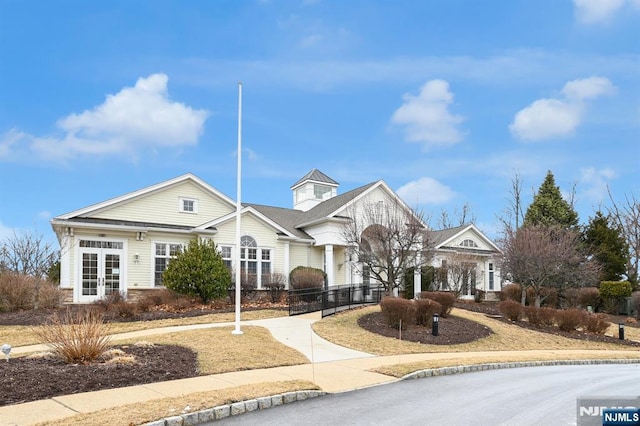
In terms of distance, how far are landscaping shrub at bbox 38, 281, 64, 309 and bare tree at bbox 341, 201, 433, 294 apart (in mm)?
12762

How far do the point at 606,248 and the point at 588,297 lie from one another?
22.7 ft

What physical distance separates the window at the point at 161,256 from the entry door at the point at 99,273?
69.6 inches

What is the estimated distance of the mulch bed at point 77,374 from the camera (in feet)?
28.4

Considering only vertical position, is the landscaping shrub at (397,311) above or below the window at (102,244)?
below

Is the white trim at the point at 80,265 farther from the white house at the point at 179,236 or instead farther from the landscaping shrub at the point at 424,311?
the landscaping shrub at the point at 424,311

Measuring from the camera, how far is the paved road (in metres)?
7.52

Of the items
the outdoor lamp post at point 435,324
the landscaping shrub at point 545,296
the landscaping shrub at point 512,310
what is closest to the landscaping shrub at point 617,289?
the landscaping shrub at point 545,296

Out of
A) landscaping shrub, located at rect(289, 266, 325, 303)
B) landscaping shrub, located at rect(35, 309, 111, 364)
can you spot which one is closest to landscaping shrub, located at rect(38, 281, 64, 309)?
landscaping shrub, located at rect(289, 266, 325, 303)

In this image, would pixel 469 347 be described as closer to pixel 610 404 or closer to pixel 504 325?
pixel 504 325

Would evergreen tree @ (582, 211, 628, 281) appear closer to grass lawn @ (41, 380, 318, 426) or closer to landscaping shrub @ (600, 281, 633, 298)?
landscaping shrub @ (600, 281, 633, 298)

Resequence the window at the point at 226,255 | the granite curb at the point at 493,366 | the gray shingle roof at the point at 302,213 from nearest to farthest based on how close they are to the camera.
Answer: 1. the granite curb at the point at 493,366
2. the window at the point at 226,255
3. the gray shingle roof at the point at 302,213

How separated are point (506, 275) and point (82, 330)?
86.8 feet

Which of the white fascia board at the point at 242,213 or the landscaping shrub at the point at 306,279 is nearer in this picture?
the landscaping shrub at the point at 306,279

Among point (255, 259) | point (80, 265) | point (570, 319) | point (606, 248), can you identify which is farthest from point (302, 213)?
point (606, 248)
